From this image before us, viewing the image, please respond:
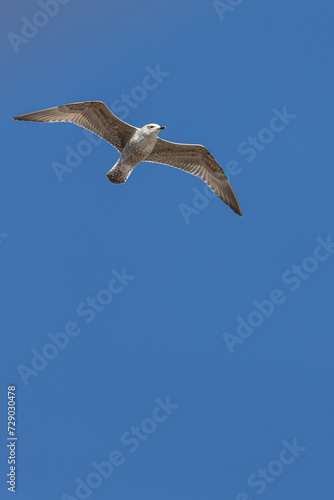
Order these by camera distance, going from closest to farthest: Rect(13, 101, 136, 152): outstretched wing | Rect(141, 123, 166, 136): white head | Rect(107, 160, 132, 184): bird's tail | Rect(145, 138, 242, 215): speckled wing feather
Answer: Rect(141, 123, 166, 136): white head → Rect(13, 101, 136, 152): outstretched wing → Rect(107, 160, 132, 184): bird's tail → Rect(145, 138, 242, 215): speckled wing feather

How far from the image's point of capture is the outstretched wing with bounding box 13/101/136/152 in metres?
12.0

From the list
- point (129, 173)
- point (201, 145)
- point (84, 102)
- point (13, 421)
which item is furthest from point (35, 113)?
A: point (13, 421)

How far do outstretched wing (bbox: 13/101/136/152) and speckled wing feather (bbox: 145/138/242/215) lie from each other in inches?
31.2

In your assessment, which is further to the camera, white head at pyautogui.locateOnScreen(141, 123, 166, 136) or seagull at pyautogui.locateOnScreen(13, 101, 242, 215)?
seagull at pyautogui.locateOnScreen(13, 101, 242, 215)

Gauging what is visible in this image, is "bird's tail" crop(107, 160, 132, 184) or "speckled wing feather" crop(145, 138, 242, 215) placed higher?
"speckled wing feather" crop(145, 138, 242, 215)

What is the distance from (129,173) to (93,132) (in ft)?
3.21

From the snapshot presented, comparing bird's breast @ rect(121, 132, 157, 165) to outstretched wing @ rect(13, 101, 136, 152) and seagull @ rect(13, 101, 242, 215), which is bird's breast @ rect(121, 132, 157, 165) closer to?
seagull @ rect(13, 101, 242, 215)

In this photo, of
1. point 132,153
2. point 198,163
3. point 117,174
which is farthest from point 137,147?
point 198,163

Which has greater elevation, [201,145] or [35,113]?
[201,145]

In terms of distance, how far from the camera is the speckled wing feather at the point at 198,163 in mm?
12930

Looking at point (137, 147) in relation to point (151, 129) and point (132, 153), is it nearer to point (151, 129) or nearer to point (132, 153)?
point (132, 153)

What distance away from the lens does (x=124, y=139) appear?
12.4m

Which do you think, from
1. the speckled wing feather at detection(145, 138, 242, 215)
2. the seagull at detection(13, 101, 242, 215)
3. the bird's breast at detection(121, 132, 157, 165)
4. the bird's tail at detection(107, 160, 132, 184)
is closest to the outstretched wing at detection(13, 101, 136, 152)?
the seagull at detection(13, 101, 242, 215)

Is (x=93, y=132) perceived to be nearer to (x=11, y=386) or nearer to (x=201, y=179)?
(x=201, y=179)
